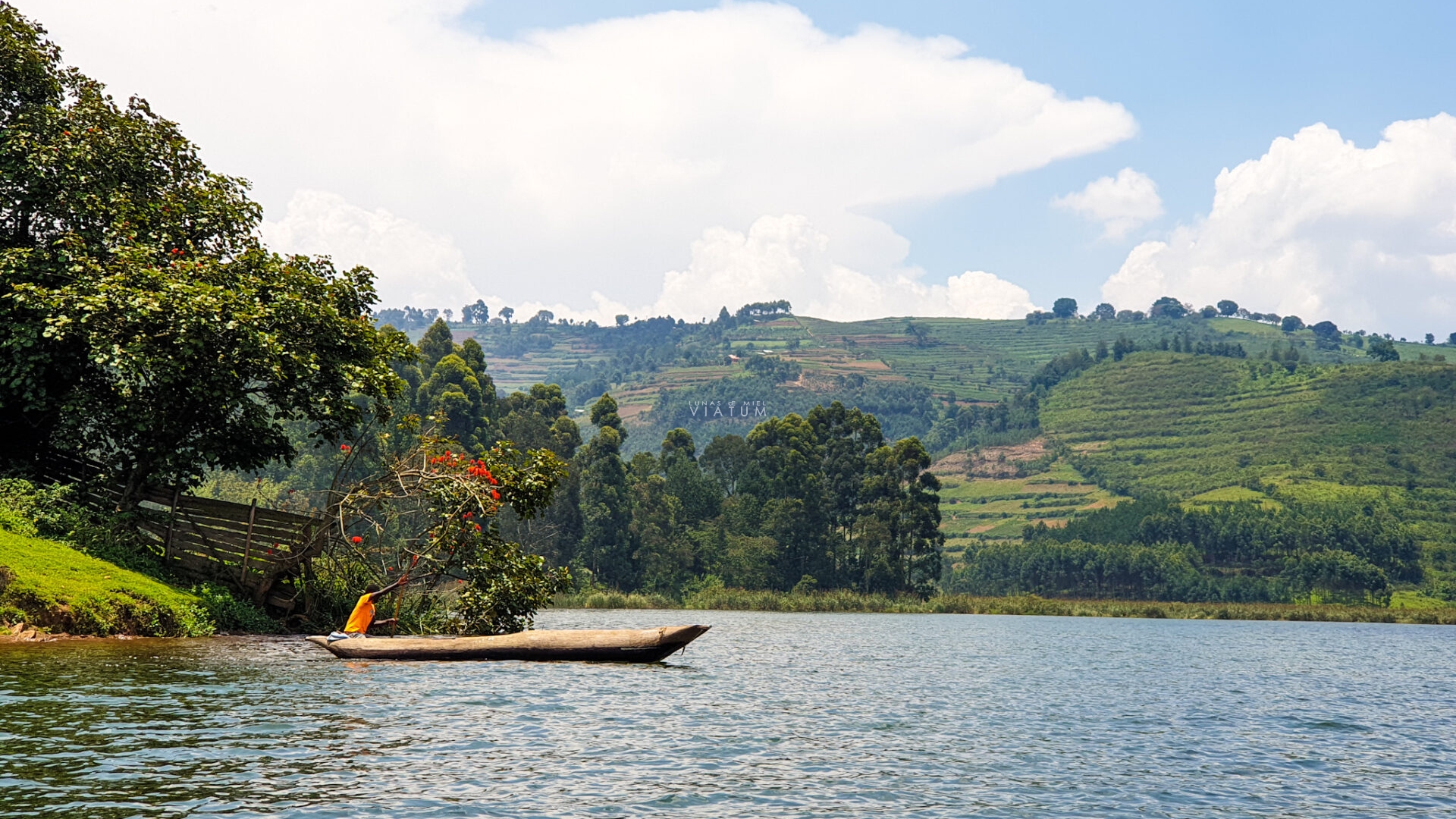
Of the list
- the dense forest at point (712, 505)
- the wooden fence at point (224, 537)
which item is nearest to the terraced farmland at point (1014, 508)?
the dense forest at point (712, 505)

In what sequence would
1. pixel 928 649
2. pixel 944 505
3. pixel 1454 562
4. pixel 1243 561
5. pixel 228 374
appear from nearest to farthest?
pixel 228 374, pixel 928 649, pixel 1454 562, pixel 1243 561, pixel 944 505

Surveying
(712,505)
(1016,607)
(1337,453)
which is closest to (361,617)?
(1016,607)

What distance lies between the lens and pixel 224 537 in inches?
1331

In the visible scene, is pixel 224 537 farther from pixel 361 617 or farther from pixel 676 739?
pixel 676 739

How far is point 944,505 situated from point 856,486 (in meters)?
86.5

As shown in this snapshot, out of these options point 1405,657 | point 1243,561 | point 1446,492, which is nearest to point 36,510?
point 1405,657

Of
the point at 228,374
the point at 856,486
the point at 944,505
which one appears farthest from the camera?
the point at 944,505

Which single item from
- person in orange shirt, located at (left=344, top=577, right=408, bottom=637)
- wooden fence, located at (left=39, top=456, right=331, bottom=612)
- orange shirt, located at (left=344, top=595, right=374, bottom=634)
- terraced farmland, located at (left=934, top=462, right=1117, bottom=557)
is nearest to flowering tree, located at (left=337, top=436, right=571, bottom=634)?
person in orange shirt, located at (left=344, top=577, right=408, bottom=637)

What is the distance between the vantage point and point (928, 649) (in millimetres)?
47812

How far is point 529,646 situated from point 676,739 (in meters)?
10.00

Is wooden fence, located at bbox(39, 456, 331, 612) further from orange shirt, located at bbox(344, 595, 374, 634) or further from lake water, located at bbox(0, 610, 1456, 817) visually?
orange shirt, located at bbox(344, 595, 374, 634)

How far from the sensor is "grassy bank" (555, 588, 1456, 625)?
97.1 meters

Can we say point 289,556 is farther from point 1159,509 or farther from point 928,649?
point 1159,509

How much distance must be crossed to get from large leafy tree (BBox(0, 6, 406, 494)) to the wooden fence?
36.2 inches
